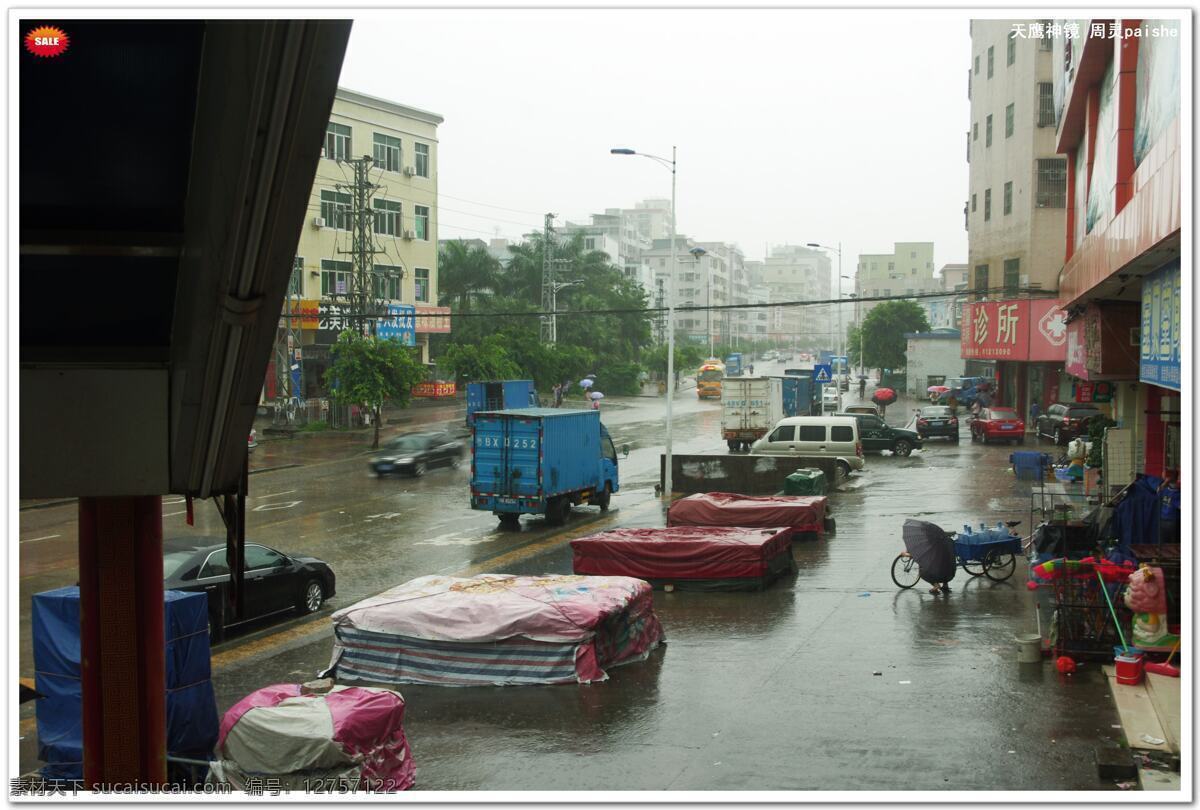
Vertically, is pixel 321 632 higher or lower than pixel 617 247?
lower

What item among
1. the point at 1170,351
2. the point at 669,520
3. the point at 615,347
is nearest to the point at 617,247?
the point at 615,347

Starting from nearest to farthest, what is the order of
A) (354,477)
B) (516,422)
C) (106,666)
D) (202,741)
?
(106,666) < (202,741) < (516,422) < (354,477)

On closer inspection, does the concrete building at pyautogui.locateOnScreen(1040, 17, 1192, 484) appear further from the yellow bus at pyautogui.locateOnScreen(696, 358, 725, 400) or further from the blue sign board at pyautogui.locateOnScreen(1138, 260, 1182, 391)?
the yellow bus at pyautogui.locateOnScreen(696, 358, 725, 400)

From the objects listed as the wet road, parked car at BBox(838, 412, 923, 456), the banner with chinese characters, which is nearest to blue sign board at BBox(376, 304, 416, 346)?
parked car at BBox(838, 412, 923, 456)

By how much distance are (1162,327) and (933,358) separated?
71733 mm

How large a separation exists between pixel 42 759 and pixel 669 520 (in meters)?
14.3

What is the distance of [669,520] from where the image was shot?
75.0ft

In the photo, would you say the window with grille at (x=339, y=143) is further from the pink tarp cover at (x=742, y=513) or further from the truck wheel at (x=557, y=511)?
the pink tarp cover at (x=742, y=513)

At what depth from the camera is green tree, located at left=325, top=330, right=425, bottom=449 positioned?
4438 cm

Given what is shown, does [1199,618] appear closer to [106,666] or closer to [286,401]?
[106,666]

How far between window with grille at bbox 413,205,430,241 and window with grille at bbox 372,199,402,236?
1.43 metres

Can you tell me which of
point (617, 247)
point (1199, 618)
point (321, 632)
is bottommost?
point (321, 632)

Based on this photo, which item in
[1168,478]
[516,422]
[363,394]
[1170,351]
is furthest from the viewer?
[363,394]

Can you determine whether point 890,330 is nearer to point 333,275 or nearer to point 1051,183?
point 1051,183
